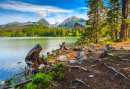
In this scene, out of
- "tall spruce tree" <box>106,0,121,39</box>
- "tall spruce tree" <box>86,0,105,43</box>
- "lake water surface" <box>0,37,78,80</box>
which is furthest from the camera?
"tall spruce tree" <box>86,0,105,43</box>

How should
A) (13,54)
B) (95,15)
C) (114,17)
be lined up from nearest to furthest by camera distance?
(13,54) < (114,17) < (95,15)

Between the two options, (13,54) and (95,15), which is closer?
(13,54)

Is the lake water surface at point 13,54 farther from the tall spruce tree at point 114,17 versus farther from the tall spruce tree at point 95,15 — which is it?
the tall spruce tree at point 114,17

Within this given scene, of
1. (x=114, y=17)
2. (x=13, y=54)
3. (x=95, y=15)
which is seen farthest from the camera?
(x=95, y=15)

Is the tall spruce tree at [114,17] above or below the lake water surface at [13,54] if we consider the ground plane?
above

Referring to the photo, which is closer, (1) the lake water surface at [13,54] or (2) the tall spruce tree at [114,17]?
(1) the lake water surface at [13,54]

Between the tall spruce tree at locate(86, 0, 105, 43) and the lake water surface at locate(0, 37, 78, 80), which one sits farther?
the tall spruce tree at locate(86, 0, 105, 43)

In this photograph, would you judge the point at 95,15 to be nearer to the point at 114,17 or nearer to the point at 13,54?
Result: the point at 114,17

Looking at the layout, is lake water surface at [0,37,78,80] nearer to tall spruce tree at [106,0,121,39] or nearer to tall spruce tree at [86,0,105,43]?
tall spruce tree at [86,0,105,43]

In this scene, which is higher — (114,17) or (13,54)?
(114,17)

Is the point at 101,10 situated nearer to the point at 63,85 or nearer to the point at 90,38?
the point at 90,38

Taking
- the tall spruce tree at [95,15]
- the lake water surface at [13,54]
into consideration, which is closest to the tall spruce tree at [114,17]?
the tall spruce tree at [95,15]

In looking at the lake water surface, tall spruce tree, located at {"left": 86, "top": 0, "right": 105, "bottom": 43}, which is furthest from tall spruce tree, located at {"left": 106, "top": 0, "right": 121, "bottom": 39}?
the lake water surface

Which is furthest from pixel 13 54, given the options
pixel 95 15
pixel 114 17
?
pixel 114 17
